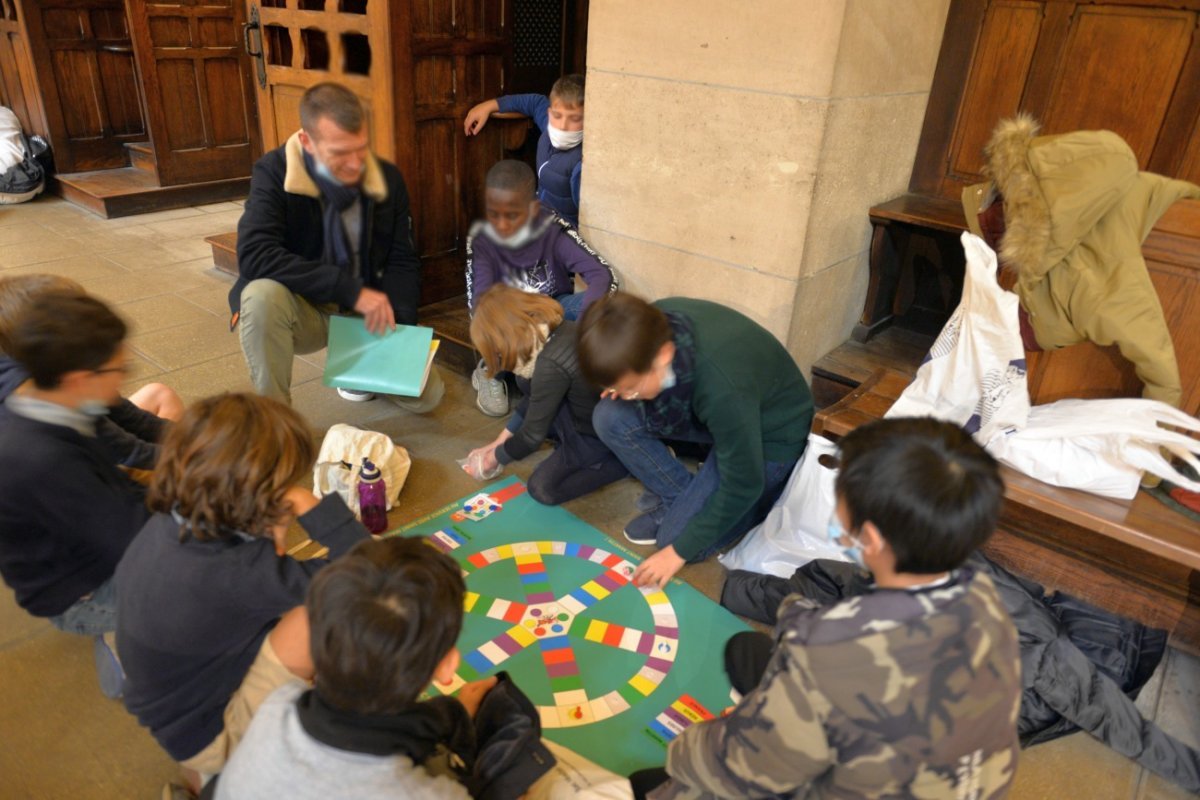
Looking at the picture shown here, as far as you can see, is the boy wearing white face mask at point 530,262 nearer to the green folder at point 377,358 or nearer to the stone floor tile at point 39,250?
the green folder at point 377,358

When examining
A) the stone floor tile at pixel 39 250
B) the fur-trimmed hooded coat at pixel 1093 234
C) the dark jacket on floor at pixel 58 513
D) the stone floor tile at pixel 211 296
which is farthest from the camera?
the stone floor tile at pixel 39 250

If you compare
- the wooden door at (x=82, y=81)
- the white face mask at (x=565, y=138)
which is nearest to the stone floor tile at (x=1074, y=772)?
the white face mask at (x=565, y=138)

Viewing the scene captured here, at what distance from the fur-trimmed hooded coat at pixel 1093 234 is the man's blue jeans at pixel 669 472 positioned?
820 mm

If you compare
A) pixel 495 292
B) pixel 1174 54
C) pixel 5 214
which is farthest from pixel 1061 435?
pixel 5 214

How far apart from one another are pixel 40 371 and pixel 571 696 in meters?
1.28

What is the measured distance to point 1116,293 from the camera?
6.24ft

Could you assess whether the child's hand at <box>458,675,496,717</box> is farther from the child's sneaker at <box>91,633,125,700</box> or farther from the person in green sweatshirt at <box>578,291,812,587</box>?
the child's sneaker at <box>91,633,125,700</box>

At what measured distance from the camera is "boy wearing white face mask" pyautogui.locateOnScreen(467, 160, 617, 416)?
9.41 ft

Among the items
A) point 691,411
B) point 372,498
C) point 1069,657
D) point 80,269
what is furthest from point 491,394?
point 80,269

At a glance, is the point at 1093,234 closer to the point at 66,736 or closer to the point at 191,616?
the point at 191,616

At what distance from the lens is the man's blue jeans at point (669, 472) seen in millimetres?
2260

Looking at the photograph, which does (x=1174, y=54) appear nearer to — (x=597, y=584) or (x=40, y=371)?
(x=597, y=584)

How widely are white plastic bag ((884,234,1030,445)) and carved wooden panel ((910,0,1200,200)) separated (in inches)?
39.5

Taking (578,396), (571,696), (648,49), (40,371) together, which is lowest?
(571,696)
